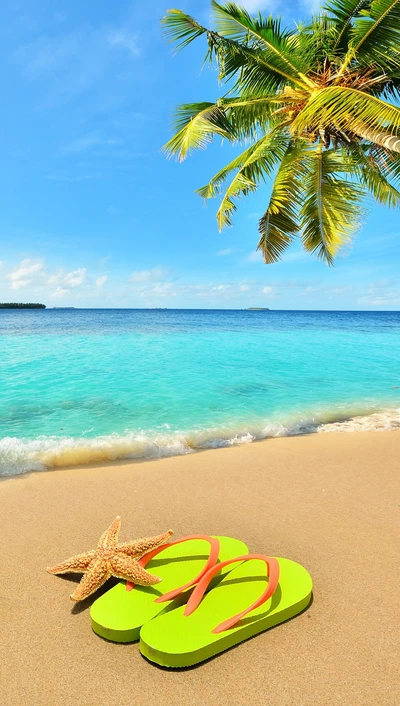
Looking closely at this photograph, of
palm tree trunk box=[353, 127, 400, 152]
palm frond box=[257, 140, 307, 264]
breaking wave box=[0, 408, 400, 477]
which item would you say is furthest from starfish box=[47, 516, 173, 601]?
palm frond box=[257, 140, 307, 264]

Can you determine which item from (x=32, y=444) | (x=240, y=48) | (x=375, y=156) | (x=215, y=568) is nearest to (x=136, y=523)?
(x=215, y=568)

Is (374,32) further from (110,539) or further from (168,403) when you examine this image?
(110,539)

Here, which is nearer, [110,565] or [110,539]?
[110,565]

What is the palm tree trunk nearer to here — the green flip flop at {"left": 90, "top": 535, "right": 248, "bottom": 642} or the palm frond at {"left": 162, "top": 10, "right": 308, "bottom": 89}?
the palm frond at {"left": 162, "top": 10, "right": 308, "bottom": 89}

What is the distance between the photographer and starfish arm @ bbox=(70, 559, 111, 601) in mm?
2279

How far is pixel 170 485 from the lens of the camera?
4.23 metres

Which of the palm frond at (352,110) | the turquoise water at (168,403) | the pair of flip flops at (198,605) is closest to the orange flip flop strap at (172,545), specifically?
the pair of flip flops at (198,605)

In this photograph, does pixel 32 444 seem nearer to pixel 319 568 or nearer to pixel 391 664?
pixel 319 568

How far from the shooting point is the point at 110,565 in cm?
236

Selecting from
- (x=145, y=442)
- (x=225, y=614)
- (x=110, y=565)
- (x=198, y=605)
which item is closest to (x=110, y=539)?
(x=110, y=565)

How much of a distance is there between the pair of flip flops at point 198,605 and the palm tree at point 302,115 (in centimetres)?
653

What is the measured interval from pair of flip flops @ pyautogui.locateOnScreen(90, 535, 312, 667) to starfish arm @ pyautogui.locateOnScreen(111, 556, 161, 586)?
0.27ft

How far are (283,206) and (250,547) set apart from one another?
7.64 meters

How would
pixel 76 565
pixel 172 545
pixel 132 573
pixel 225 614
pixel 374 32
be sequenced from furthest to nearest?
1. pixel 374 32
2. pixel 172 545
3. pixel 76 565
4. pixel 132 573
5. pixel 225 614
